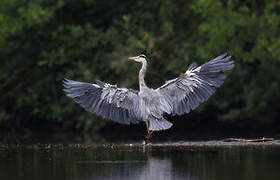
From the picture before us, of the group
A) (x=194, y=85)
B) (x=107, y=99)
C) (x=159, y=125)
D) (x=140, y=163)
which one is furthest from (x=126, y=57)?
(x=140, y=163)

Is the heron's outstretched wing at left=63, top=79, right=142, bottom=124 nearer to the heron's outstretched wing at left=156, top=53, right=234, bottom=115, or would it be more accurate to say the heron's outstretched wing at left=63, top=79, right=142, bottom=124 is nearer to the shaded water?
the heron's outstretched wing at left=156, top=53, right=234, bottom=115

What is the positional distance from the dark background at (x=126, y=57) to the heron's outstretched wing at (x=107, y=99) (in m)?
4.75

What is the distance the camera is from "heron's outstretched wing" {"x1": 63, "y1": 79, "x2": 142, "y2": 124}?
35.7ft

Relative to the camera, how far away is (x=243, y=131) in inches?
647

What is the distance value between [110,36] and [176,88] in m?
7.01

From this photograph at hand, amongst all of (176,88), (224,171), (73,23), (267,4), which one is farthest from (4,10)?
(224,171)

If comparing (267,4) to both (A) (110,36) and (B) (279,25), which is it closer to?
(B) (279,25)

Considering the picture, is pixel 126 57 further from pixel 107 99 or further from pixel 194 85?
pixel 194 85

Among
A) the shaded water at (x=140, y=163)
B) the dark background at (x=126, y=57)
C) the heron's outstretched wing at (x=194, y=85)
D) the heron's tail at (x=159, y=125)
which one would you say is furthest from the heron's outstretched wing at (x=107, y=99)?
the dark background at (x=126, y=57)

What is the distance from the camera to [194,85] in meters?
10.6

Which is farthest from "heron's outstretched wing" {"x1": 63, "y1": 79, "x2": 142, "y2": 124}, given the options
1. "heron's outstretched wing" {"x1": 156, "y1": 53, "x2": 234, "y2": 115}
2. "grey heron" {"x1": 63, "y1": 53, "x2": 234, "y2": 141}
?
"heron's outstretched wing" {"x1": 156, "y1": 53, "x2": 234, "y2": 115}

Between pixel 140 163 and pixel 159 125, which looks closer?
pixel 140 163

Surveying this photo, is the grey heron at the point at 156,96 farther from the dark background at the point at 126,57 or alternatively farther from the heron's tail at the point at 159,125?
the dark background at the point at 126,57

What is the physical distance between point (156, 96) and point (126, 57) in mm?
6041
